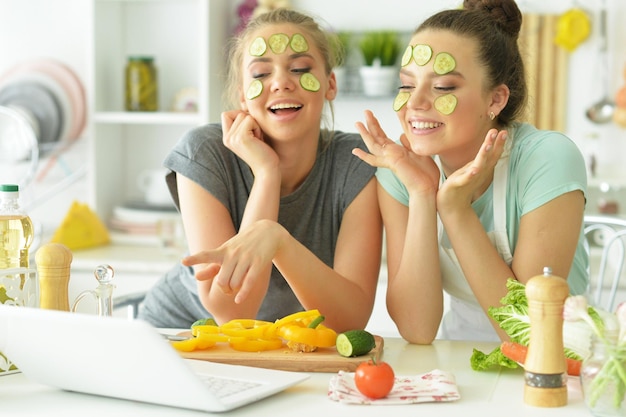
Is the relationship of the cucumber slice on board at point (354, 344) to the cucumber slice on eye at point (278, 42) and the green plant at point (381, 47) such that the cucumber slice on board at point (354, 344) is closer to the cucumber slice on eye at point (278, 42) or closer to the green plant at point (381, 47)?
the cucumber slice on eye at point (278, 42)

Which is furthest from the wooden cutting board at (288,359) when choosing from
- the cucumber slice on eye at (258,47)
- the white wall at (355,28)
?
the white wall at (355,28)

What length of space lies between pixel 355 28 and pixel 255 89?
1683 millimetres

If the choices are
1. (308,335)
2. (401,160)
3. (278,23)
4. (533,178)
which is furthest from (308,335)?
(278,23)

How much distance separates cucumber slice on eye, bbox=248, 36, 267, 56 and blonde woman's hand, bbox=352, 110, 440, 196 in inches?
11.1

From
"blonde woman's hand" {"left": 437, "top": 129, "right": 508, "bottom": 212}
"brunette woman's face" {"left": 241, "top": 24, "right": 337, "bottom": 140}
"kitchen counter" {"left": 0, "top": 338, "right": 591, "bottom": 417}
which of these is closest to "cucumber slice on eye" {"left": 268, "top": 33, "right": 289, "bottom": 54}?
"brunette woman's face" {"left": 241, "top": 24, "right": 337, "bottom": 140}

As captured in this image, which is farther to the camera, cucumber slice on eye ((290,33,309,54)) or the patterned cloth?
cucumber slice on eye ((290,33,309,54))

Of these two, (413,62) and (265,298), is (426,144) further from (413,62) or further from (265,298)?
(265,298)

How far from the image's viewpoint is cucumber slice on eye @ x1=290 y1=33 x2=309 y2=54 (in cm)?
192

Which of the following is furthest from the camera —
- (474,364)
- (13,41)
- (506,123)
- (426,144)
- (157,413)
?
(13,41)

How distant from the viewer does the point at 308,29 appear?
77.8 inches

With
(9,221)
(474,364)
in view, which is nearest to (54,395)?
(9,221)

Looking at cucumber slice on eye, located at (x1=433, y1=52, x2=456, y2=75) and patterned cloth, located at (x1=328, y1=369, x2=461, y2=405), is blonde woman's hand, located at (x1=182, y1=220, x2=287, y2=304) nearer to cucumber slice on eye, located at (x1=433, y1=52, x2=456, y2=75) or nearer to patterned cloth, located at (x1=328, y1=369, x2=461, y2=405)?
patterned cloth, located at (x1=328, y1=369, x2=461, y2=405)

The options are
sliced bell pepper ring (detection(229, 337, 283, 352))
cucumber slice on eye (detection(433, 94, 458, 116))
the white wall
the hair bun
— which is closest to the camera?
sliced bell pepper ring (detection(229, 337, 283, 352))

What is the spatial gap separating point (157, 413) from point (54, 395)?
178 millimetres
